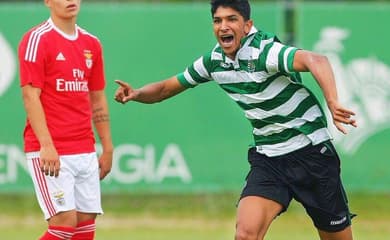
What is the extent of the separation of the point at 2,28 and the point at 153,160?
2.30 meters

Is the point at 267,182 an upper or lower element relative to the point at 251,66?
lower

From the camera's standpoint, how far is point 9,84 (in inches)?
567

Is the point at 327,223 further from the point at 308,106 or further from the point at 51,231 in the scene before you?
the point at 51,231

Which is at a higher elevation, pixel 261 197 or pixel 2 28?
pixel 2 28

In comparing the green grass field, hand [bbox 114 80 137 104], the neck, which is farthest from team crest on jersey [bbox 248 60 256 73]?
the green grass field

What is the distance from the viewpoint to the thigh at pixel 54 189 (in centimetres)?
916

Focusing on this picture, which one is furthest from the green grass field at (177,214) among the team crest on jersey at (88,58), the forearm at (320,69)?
the forearm at (320,69)

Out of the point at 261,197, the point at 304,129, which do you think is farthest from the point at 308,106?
the point at 261,197

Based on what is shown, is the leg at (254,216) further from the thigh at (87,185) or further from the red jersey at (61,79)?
the red jersey at (61,79)

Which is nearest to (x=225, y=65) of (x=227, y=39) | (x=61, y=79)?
(x=227, y=39)

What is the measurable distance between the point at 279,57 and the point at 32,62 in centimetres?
178

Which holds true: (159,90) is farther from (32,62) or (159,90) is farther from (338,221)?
(338,221)

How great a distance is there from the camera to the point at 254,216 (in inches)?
347

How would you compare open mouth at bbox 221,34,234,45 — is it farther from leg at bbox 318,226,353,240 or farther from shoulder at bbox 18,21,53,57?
leg at bbox 318,226,353,240
